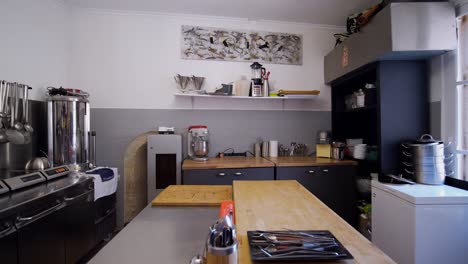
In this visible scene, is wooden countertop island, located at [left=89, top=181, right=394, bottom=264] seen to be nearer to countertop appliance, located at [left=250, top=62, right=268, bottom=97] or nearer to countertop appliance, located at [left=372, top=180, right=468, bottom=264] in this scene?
countertop appliance, located at [left=372, top=180, right=468, bottom=264]

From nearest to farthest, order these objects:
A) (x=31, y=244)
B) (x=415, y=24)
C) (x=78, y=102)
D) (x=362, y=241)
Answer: (x=362, y=241), (x=31, y=244), (x=415, y=24), (x=78, y=102)

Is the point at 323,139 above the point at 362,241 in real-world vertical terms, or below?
above

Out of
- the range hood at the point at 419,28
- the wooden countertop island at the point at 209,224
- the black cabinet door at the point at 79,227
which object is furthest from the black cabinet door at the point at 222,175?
the range hood at the point at 419,28

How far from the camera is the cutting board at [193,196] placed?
46.1 inches

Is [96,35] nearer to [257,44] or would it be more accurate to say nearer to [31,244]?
[257,44]

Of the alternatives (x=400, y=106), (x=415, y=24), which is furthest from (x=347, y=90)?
(x=415, y=24)

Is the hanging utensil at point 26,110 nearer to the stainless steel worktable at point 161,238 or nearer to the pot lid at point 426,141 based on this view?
the stainless steel worktable at point 161,238

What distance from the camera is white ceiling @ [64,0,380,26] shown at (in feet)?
8.11

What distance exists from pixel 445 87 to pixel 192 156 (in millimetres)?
2609

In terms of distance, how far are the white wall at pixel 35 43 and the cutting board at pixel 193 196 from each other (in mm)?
1894

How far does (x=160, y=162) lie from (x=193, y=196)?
1.31 metres

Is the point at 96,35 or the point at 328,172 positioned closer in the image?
the point at 328,172

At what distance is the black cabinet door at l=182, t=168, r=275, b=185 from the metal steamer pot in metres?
1.25

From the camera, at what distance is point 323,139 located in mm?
2893
